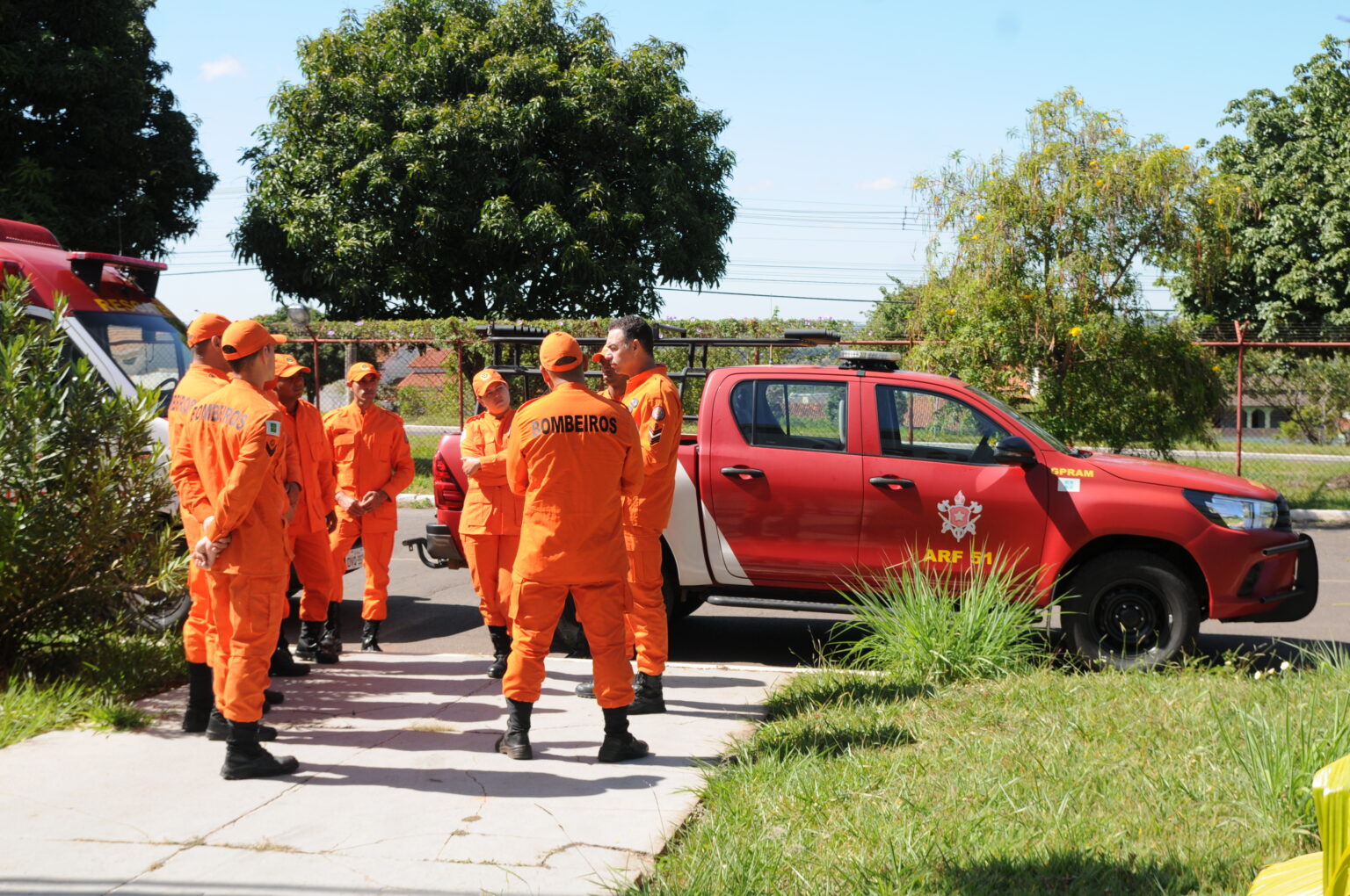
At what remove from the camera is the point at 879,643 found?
6.52 metres

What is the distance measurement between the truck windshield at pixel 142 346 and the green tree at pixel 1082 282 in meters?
9.27

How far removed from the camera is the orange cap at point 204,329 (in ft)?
18.6

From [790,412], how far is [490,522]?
1.99 meters

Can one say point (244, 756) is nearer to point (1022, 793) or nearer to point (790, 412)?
point (1022, 793)

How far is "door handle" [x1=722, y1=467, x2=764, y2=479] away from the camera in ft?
23.4

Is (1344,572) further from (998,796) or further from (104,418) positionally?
(104,418)

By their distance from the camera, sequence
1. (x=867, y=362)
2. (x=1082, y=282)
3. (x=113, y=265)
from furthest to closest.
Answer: (x=1082, y=282) < (x=113, y=265) < (x=867, y=362)

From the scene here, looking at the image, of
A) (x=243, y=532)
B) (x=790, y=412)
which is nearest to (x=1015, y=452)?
(x=790, y=412)

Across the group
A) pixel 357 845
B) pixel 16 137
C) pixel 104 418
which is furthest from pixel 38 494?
pixel 16 137

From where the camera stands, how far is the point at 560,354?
5.18m

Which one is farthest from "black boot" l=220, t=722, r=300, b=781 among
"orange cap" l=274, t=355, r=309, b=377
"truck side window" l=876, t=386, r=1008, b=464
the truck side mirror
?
the truck side mirror

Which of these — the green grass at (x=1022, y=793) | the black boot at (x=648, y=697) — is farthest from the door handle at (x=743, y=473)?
the green grass at (x=1022, y=793)

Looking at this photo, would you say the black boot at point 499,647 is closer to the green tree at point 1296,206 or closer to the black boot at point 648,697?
the black boot at point 648,697

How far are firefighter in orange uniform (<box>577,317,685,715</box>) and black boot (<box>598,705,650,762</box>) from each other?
694 mm
